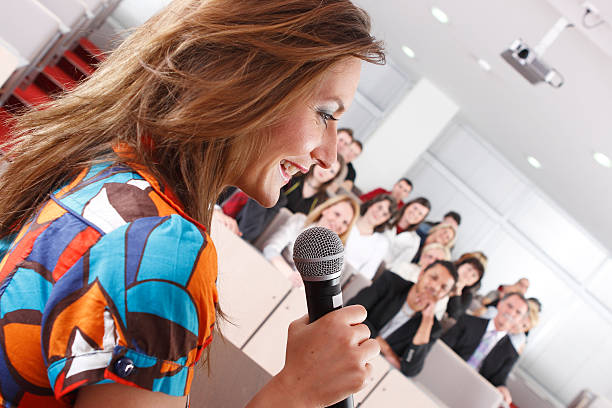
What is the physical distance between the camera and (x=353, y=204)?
425 centimetres

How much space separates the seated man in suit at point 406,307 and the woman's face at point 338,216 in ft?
1.58

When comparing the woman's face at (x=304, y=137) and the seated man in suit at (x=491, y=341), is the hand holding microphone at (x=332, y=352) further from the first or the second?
the seated man in suit at (x=491, y=341)

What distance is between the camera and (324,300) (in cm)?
84

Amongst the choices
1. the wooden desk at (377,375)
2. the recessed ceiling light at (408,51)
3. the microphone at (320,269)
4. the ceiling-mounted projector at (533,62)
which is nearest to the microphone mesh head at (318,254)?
the microphone at (320,269)

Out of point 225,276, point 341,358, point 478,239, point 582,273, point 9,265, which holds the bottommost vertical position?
point 225,276

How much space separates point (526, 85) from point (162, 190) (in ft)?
18.2

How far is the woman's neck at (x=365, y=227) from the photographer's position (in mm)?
5023

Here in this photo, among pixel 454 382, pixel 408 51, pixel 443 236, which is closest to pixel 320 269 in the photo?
pixel 454 382

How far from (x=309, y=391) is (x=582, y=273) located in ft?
33.4

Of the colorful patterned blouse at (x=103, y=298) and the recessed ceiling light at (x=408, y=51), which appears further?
the recessed ceiling light at (x=408, y=51)

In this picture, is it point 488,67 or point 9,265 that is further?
point 488,67

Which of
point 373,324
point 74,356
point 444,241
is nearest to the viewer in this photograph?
point 74,356

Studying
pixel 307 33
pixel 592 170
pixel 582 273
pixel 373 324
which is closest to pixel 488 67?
pixel 592 170

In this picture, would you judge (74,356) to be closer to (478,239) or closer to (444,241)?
(444,241)
